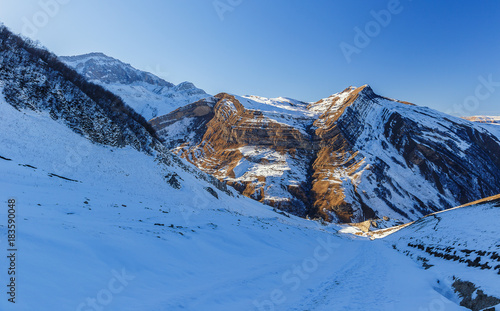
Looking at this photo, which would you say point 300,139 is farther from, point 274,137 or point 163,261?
point 163,261

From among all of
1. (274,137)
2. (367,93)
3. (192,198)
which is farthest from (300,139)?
(192,198)

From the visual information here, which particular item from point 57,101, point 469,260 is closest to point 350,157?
point 469,260

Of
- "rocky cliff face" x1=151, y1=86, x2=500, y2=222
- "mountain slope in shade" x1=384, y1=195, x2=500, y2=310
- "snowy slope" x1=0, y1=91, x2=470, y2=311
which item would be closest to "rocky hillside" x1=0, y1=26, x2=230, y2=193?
"snowy slope" x1=0, y1=91, x2=470, y2=311

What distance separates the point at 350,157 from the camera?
426 ft

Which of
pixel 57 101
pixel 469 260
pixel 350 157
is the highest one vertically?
pixel 350 157

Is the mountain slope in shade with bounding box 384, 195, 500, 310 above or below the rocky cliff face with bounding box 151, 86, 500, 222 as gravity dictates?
below

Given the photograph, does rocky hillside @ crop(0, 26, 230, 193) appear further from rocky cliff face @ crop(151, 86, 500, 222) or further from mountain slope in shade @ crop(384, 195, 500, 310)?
rocky cliff face @ crop(151, 86, 500, 222)

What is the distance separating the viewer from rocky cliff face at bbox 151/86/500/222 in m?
107

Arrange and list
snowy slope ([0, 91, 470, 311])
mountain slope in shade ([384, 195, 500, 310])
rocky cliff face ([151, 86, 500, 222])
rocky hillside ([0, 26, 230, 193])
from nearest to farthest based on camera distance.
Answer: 1. snowy slope ([0, 91, 470, 311])
2. mountain slope in shade ([384, 195, 500, 310])
3. rocky hillside ([0, 26, 230, 193])
4. rocky cliff face ([151, 86, 500, 222])

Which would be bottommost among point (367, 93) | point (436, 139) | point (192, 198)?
point (192, 198)

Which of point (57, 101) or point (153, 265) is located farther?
point (57, 101)

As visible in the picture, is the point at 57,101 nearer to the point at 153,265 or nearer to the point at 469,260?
the point at 153,265

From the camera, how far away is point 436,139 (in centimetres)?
14625

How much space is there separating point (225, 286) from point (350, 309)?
4.85 meters
